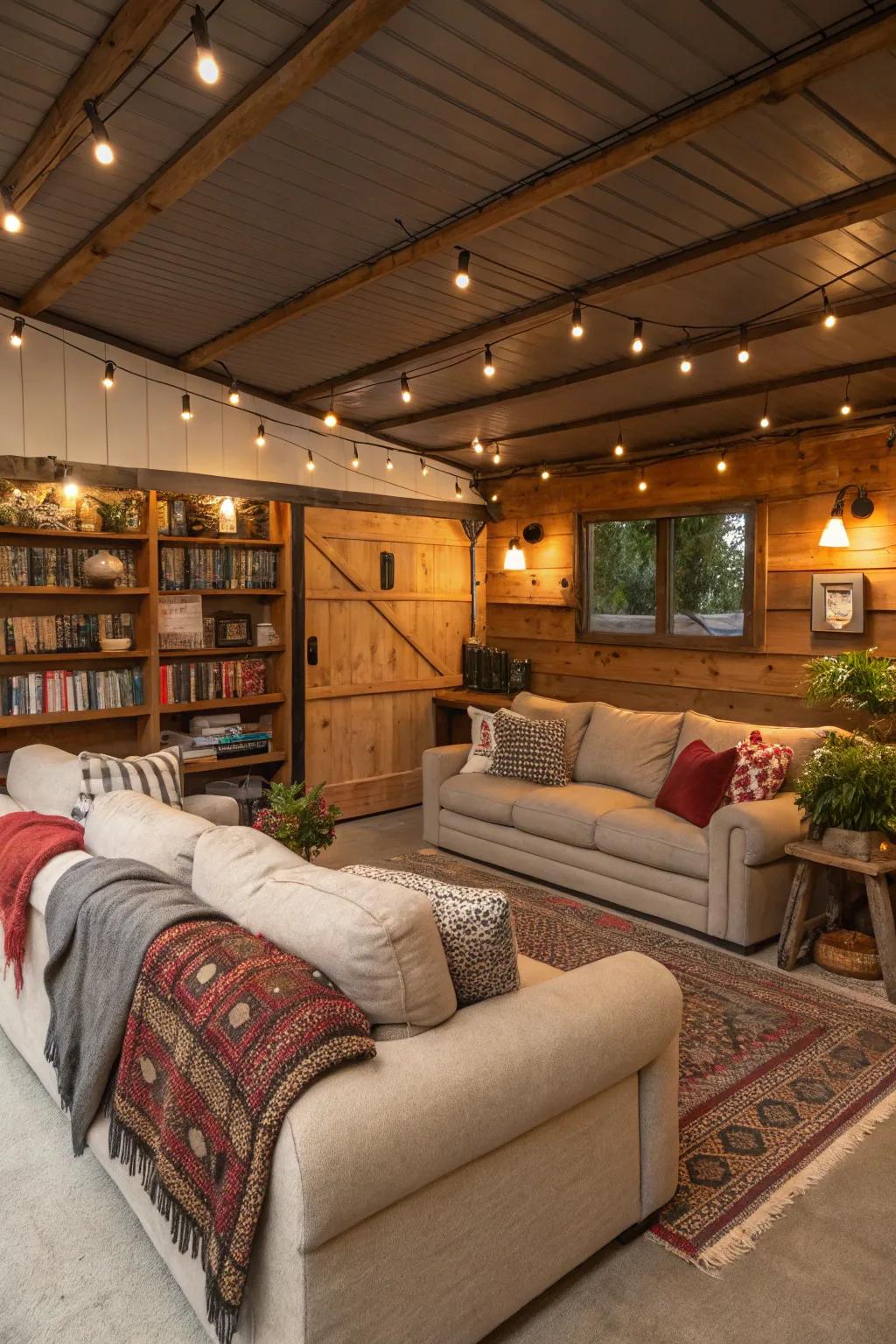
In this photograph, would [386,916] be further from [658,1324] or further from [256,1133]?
[658,1324]

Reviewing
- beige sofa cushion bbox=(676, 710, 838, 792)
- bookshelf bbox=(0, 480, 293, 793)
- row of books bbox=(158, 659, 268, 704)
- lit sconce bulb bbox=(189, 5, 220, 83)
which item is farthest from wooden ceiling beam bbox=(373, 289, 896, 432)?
lit sconce bulb bbox=(189, 5, 220, 83)

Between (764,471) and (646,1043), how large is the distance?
159 inches

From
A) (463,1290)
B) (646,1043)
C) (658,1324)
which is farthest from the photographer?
(646,1043)

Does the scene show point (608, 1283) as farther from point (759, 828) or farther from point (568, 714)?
point (568, 714)

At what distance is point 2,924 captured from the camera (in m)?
2.72

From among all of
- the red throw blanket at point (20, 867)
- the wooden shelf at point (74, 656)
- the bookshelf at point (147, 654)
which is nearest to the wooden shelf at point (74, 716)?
the bookshelf at point (147, 654)

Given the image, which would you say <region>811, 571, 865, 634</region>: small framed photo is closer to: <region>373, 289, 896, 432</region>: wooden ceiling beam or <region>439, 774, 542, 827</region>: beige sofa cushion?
<region>373, 289, 896, 432</region>: wooden ceiling beam

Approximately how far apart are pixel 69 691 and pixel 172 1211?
12.0 feet

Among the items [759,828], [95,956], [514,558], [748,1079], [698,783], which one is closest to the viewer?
[95,956]

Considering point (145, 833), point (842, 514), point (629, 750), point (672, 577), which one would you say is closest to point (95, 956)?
point (145, 833)

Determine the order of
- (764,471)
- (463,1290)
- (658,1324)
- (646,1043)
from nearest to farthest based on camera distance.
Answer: (463,1290)
(658,1324)
(646,1043)
(764,471)

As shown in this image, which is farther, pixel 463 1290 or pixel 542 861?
pixel 542 861

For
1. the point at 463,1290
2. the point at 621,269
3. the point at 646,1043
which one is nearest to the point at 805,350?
the point at 621,269

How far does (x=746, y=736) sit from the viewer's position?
14.4 feet
